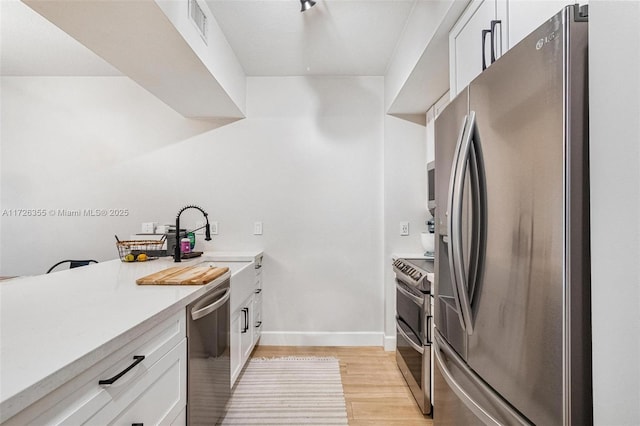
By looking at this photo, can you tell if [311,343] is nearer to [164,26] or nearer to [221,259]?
[221,259]

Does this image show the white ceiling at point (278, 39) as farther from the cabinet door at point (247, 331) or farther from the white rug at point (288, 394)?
the white rug at point (288, 394)

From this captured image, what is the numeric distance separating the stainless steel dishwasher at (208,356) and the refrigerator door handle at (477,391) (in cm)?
106

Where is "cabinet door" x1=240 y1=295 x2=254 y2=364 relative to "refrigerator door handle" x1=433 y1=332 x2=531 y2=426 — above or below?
below

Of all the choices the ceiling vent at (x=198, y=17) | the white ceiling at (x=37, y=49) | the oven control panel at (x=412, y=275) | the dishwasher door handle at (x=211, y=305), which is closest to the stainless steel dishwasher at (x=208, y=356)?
the dishwasher door handle at (x=211, y=305)

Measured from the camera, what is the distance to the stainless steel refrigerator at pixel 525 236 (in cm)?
66

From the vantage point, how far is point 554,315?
2.27 feet

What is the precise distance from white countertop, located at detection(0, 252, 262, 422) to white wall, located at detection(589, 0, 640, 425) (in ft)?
3.48

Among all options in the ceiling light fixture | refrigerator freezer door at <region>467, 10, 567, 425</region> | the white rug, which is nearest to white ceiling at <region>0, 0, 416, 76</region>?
the ceiling light fixture

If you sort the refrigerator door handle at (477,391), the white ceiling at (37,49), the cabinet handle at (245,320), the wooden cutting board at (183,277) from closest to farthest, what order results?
the refrigerator door handle at (477,391), the wooden cutting board at (183,277), the white ceiling at (37,49), the cabinet handle at (245,320)

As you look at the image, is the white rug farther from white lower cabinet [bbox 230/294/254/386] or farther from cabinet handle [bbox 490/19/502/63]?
cabinet handle [bbox 490/19/502/63]

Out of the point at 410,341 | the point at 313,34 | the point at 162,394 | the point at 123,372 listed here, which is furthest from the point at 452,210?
the point at 313,34

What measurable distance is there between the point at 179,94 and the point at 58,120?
5.25 ft

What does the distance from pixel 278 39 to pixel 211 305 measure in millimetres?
2025

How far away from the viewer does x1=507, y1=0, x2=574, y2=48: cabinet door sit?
3.12ft
